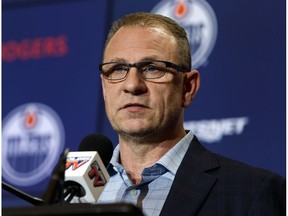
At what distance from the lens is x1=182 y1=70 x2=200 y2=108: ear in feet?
6.11

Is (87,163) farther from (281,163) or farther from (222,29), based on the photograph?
(222,29)

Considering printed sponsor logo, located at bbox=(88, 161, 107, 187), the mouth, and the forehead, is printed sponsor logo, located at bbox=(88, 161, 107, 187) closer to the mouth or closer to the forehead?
the mouth

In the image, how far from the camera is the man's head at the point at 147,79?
5.67ft

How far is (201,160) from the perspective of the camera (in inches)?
Answer: 69.6

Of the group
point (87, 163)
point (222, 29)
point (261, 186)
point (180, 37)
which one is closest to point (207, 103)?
point (222, 29)

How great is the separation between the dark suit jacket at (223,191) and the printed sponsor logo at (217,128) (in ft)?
2.03

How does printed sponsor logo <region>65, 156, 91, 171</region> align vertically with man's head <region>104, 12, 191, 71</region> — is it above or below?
below

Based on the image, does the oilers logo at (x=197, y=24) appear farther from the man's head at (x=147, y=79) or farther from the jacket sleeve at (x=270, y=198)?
the jacket sleeve at (x=270, y=198)

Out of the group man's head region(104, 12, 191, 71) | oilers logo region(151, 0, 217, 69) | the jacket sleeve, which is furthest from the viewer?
oilers logo region(151, 0, 217, 69)

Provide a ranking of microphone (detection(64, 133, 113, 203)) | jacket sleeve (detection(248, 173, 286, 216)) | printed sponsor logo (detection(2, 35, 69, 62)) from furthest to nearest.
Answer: printed sponsor logo (detection(2, 35, 69, 62)) < jacket sleeve (detection(248, 173, 286, 216)) < microphone (detection(64, 133, 113, 203))

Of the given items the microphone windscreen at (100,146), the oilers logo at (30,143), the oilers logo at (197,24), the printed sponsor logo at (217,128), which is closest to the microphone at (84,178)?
the microphone windscreen at (100,146)

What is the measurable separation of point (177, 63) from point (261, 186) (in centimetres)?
39

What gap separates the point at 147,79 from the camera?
175 cm

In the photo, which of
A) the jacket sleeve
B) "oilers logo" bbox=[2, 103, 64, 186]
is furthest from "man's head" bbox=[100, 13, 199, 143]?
"oilers logo" bbox=[2, 103, 64, 186]
